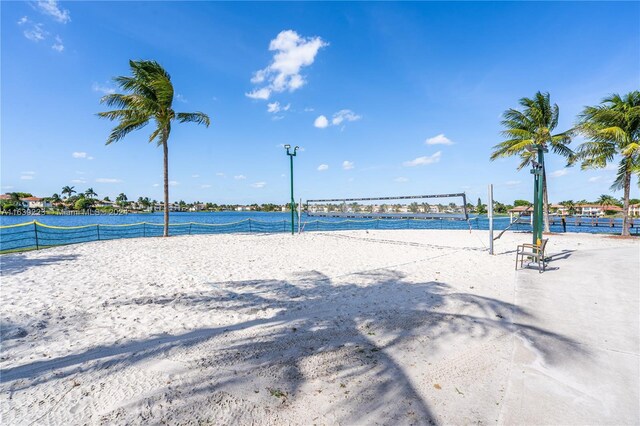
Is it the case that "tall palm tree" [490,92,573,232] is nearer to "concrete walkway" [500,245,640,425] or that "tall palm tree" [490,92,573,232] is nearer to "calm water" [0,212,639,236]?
"calm water" [0,212,639,236]

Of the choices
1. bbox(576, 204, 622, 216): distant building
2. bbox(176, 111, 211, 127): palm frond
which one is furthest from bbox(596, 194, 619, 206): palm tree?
bbox(176, 111, 211, 127): palm frond

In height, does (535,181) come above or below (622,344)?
above

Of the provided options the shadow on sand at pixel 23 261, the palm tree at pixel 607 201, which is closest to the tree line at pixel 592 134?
the shadow on sand at pixel 23 261

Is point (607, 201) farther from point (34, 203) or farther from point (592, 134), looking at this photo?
point (34, 203)

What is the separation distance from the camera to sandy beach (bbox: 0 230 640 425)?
8.25 feet

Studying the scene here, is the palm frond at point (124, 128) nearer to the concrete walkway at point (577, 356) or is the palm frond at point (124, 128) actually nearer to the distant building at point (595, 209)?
the concrete walkway at point (577, 356)

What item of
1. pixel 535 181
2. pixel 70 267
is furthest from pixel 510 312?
pixel 70 267

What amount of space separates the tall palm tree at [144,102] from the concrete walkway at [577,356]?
1662 centimetres

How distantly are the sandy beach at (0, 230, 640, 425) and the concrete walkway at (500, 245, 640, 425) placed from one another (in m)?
0.02

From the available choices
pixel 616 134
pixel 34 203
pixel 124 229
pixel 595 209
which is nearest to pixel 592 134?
pixel 616 134

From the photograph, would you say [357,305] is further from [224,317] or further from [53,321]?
[53,321]

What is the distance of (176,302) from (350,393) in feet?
12.9

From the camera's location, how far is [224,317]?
464cm

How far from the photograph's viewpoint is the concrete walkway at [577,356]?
8.04 ft
